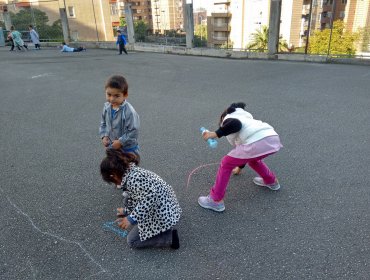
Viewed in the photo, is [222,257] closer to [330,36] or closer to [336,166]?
[336,166]

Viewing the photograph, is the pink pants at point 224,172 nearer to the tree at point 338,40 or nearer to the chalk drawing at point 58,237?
the chalk drawing at point 58,237

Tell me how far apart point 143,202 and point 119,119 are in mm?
1014

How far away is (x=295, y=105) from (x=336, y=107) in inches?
30.7

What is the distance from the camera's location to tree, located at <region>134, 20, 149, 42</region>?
18656 millimetres

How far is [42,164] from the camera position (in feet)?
13.4

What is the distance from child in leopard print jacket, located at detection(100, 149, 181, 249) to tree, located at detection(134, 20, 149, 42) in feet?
58.0

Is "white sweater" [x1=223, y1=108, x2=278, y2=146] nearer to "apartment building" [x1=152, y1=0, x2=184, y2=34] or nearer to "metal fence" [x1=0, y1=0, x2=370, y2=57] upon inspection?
"metal fence" [x1=0, y1=0, x2=370, y2=57]

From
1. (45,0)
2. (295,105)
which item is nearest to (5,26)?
(45,0)

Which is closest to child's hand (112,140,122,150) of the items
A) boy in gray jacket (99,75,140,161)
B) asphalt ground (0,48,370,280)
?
boy in gray jacket (99,75,140,161)

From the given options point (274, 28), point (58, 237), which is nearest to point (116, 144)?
point (58, 237)

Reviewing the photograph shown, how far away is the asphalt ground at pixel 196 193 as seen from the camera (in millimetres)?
2354

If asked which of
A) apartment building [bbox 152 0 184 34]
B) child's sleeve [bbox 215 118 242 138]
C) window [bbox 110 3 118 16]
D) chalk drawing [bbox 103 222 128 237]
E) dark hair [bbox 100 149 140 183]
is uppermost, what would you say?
window [bbox 110 3 118 16]

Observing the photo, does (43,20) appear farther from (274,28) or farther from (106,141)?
(106,141)

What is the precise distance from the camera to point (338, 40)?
1174cm
